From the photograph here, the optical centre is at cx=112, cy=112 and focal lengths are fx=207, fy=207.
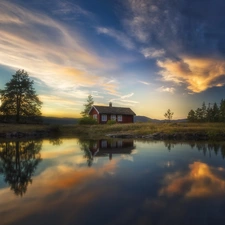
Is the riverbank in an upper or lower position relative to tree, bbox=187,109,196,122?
lower

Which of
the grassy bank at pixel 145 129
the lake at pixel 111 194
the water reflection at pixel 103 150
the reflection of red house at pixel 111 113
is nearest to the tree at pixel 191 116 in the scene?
the reflection of red house at pixel 111 113

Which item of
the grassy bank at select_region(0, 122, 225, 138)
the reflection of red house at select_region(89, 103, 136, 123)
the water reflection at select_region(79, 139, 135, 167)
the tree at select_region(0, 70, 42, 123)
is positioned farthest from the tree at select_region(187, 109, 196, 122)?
the water reflection at select_region(79, 139, 135, 167)

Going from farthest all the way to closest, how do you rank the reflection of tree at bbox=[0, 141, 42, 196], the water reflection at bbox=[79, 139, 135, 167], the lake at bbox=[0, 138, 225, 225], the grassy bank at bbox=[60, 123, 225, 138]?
the grassy bank at bbox=[60, 123, 225, 138] → the water reflection at bbox=[79, 139, 135, 167] → the reflection of tree at bbox=[0, 141, 42, 196] → the lake at bbox=[0, 138, 225, 225]

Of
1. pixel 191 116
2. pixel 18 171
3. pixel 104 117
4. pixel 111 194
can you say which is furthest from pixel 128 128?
pixel 191 116

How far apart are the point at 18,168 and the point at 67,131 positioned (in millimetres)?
34487

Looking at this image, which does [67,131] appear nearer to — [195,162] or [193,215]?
[195,162]

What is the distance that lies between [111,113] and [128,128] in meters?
17.3

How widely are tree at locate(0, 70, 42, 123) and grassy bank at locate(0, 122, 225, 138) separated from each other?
6.17 meters

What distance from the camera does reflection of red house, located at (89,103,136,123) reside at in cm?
5519

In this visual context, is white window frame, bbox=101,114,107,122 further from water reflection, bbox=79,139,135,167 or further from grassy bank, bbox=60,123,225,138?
water reflection, bbox=79,139,135,167

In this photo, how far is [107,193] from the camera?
6.99 m

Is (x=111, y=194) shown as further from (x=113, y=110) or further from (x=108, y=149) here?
(x=113, y=110)

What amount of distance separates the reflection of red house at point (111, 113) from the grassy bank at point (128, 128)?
35.8ft

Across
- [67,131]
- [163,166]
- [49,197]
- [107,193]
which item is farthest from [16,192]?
[67,131]
